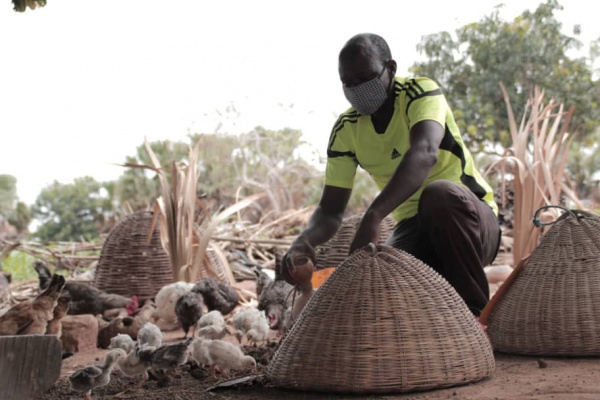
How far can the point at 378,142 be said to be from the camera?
416 centimetres

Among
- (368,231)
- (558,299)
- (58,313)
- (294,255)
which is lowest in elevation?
(58,313)

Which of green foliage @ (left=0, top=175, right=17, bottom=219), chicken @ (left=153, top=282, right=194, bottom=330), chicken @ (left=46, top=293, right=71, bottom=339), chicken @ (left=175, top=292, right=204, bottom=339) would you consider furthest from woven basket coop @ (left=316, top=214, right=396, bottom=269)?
green foliage @ (left=0, top=175, right=17, bottom=219)

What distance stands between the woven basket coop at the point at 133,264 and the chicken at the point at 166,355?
137 inches

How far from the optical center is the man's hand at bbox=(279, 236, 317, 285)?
3532mm

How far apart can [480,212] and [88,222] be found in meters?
22.8

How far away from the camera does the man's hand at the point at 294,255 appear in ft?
11.6

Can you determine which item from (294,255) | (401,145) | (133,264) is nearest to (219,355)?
(294,255)

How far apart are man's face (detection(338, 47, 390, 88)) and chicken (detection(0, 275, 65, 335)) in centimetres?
185

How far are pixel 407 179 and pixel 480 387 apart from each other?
40.1 inches

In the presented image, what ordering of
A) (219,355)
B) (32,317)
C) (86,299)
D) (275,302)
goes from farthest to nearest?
(86,299) < (275,302) < (32,317) < (219,355)

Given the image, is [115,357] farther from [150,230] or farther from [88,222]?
[88,222]

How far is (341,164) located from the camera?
432 centimetres

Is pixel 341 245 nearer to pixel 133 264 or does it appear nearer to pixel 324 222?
pixel 133 264

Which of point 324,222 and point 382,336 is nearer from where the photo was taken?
point 382,336
